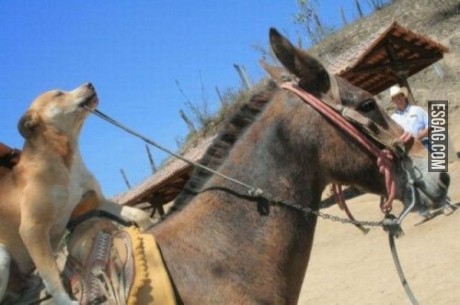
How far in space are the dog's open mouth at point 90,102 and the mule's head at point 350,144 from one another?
3.35ft

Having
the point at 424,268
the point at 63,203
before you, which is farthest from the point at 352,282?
the point at 63,203

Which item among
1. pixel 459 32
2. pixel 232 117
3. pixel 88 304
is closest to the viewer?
pixel 88 304

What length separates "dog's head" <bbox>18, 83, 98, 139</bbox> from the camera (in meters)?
3.04

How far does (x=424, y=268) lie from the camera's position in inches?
304

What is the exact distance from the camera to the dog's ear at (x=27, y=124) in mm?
3027

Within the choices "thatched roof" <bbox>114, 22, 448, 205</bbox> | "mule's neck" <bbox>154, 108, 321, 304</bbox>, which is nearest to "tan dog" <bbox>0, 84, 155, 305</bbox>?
"mule's neck" <bbox>154, 108, 321, 304</bbox>

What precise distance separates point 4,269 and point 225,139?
1337mm

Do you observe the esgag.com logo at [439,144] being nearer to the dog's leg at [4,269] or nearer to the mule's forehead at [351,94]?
the mule's forehead at [351,94]

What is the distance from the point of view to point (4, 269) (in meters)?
2.78

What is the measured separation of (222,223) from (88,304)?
2.51ft

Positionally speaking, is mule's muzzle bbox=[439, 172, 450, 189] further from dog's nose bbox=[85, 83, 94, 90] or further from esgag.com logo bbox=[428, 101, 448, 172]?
dog's nose bbox=[85, 83, 94, 90]

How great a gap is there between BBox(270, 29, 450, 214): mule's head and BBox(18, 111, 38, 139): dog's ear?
1334mm

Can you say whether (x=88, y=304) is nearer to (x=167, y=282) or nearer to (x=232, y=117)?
(x=167, y=282)

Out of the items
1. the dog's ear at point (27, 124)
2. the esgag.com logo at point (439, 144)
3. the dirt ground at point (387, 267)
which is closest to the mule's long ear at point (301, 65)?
the esgag.com logo at point (439, 144)
